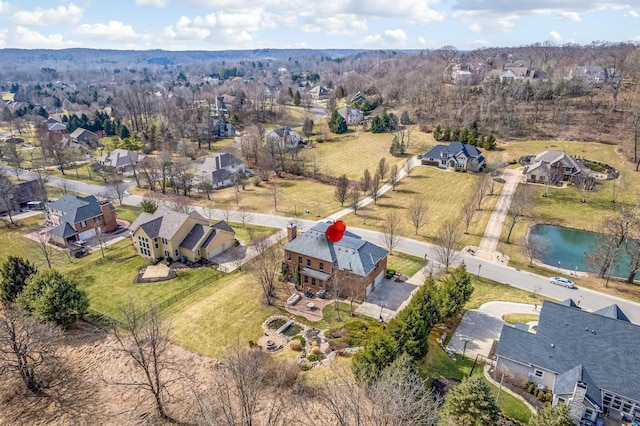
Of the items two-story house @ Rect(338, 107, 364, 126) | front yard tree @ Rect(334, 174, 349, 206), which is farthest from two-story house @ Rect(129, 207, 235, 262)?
two-story house @ Rect(338, 107, 364, 126)

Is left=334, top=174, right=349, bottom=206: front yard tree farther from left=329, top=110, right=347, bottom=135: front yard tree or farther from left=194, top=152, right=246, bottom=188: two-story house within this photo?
left=329, top=110, right=347, bottom=135: front yard tree

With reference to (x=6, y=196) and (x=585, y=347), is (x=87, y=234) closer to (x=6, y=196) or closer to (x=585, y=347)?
(x=6, y=196)

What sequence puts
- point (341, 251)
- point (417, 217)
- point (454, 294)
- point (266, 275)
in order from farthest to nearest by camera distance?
point (417, 217) → point (341, 251) → point (266, 275) → point (454, 294)

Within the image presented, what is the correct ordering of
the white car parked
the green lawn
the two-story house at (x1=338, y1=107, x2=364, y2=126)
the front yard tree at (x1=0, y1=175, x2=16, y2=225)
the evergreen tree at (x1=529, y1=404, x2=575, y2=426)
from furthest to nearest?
the two-story house at (x1=338, y1=107, x2=364, y2=126) → the front yard tree at (x1=0, y1=175, x2=16, y2=225) → the white car parked → the green lawn → the evergreen tree at (x1=529, y1=404, x2=575, y2=426)

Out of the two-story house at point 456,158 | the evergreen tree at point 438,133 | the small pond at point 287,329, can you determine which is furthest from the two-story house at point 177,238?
the evergreen tree at point 438,133

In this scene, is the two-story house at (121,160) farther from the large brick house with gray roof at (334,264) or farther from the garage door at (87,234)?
the large brick house with gray roof at (334,264)

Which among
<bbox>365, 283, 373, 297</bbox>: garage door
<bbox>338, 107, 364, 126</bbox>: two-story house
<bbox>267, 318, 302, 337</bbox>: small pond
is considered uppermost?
<bbox>338, 107, 364, 126</bbox>: two-story house

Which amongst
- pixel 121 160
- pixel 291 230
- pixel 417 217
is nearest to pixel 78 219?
pixel 291 230
